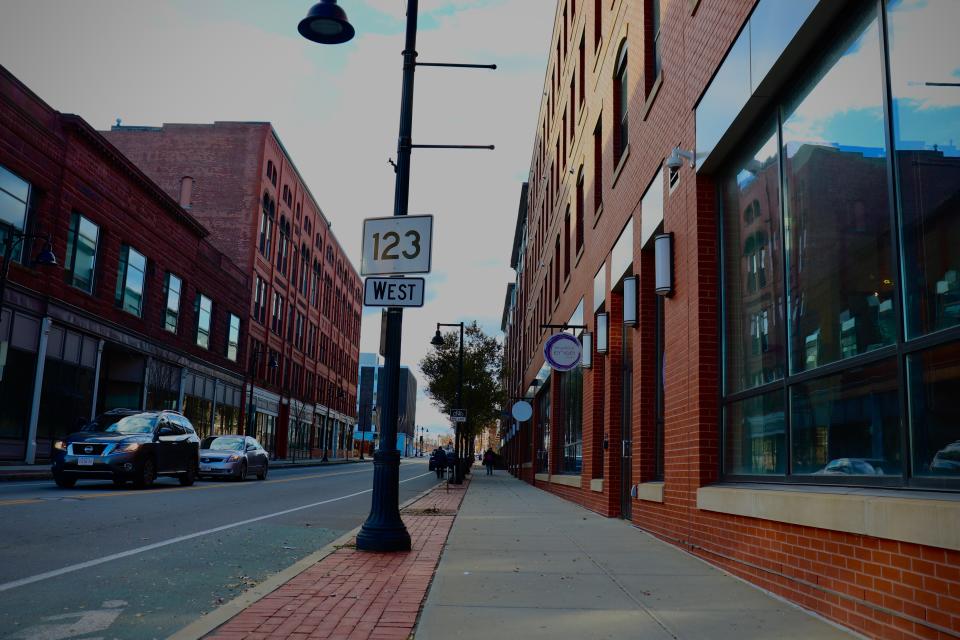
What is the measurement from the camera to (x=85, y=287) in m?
30.7

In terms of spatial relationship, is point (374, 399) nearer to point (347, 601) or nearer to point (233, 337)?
point (233, 337)

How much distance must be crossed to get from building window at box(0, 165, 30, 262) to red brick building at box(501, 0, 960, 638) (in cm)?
2143

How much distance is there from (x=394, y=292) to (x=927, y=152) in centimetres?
575

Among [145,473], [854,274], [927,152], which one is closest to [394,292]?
[854,274]

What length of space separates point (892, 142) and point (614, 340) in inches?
371

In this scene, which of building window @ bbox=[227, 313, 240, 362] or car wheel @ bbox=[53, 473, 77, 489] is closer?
car wheel @ bbox=[53, 473, 77, 489]

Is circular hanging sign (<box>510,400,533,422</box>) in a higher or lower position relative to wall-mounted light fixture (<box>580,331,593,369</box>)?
lower

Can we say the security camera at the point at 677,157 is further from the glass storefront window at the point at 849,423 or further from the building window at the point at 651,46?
the glass storefront window at the point at 849,423

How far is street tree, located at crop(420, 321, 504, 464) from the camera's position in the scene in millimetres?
52156

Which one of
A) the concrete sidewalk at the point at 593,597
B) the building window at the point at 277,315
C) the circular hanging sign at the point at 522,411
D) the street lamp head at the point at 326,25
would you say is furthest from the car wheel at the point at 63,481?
the building window at the point at 277,315

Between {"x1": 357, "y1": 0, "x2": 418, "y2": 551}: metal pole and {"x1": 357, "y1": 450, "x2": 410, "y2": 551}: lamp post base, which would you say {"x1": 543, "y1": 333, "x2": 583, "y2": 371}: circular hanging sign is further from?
{"x1": 357, "y1": 450, "x2": 410, "y2": 551}: lamp post base

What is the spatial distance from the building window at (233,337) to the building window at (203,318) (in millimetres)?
3132

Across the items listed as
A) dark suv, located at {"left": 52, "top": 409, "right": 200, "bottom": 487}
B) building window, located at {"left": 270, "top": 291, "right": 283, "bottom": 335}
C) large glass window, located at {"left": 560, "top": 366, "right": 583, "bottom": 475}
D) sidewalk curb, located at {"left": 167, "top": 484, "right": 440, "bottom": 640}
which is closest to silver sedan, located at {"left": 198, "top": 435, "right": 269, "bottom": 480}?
dark suv, located at {"left": 52, "top": 409, "right": 200, "bottom": 487}

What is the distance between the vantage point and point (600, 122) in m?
17.2
